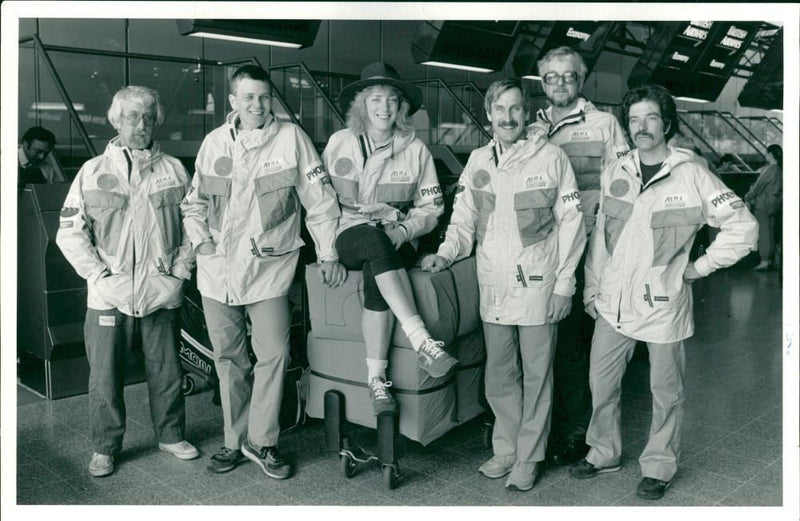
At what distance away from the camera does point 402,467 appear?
328 centimetres

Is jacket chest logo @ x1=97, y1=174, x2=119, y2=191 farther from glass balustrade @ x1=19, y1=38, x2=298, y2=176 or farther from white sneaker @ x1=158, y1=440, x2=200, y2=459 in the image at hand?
glass balustrade @ x1=19, y1=38, x2=298, y2=176

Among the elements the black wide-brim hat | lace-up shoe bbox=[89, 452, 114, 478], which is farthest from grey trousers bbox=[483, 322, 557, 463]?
lace-up shoe bbox=[89, 452, 114, 478]

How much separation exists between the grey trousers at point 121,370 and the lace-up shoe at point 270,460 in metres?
0.38

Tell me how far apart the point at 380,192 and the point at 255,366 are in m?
0.88

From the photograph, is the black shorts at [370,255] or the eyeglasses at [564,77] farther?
the eyeglasses at [564,77]

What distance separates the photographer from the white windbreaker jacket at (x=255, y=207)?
3.11 meters

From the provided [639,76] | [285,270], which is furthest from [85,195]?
[639,76]

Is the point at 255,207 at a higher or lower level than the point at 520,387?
higher

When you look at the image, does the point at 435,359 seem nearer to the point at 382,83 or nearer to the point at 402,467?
the point at 402,467

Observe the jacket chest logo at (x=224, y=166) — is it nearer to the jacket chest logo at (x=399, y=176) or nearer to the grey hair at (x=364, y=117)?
the grey hair at (x=364, y=117)

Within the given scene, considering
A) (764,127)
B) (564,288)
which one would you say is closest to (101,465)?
(564,288)

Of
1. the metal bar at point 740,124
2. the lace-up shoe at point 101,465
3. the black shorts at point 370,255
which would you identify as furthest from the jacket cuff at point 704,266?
the metal bar at point 740,124
